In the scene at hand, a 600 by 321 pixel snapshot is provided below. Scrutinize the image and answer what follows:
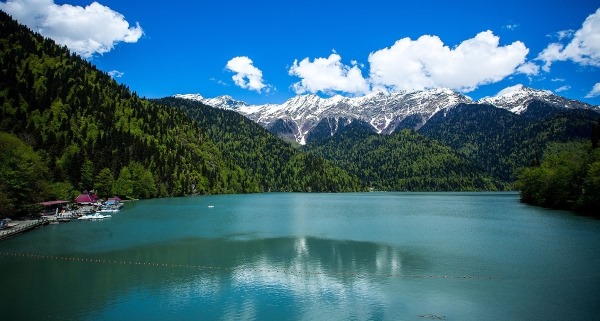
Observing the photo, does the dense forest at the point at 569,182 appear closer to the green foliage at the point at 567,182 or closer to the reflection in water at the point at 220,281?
the green foliage at the point at 567,182

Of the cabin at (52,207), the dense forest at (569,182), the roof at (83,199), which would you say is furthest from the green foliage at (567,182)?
the roof at (83,199)

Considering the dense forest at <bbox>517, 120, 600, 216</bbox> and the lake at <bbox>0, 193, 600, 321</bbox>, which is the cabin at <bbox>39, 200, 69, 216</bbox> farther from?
the dense forest at <bbox>517, 120, 600, 216</bbox>

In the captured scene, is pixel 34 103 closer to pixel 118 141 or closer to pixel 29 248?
pixel 118 141

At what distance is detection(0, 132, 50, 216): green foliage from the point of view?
68.8m

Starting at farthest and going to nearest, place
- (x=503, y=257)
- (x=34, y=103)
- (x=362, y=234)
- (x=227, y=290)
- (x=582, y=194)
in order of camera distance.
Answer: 1. (x=34, y=103)
2. (x=582, y=194)
3. (x=362, y=234)
4. (x=503, y=257)
5. (x=227, y=290)

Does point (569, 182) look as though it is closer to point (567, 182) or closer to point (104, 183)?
point (567, 182)

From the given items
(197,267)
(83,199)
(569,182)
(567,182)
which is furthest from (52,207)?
(569,182)

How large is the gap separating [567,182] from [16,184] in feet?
434

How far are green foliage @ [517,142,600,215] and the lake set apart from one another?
22.9 m

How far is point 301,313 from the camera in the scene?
2875 centimetres

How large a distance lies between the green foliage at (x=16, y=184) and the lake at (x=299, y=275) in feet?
29.6

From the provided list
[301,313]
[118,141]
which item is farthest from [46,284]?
[118,141]

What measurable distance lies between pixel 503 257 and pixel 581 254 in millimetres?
10417

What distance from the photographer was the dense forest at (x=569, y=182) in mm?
89094
